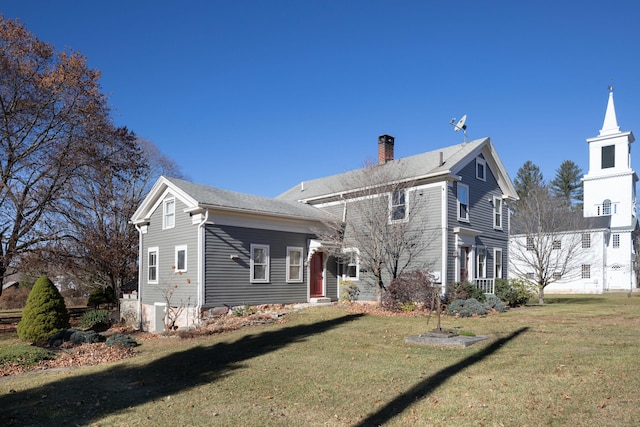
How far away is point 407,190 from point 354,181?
2.51 meters

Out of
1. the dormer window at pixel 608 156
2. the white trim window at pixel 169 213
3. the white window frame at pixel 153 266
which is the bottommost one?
the white window frame at pixel 153 266

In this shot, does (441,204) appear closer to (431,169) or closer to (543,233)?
(431,169)

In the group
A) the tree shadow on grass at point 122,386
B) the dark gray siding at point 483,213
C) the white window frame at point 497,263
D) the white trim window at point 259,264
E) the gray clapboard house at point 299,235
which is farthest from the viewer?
the white window frame at point 497,263

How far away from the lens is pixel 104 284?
26.8m

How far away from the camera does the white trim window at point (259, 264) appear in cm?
1870

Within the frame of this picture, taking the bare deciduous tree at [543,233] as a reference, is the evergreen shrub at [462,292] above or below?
below

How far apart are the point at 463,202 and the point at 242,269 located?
1012 centimetres

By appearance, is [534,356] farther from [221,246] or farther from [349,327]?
[221,246]

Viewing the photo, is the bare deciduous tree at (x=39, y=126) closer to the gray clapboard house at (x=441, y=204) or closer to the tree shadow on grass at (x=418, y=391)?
the gray clapboard house at (x=441, y=204)

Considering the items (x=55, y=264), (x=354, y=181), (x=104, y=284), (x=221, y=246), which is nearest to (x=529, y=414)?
(x=221, y=246)

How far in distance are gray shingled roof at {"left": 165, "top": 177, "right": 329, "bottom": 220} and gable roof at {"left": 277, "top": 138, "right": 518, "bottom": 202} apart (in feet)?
6.21

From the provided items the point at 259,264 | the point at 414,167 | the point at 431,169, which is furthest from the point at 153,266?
the point at 431,169

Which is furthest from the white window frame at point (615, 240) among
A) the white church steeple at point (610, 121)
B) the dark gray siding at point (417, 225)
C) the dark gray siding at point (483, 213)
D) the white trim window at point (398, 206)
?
the white trim window at point (398, 206)

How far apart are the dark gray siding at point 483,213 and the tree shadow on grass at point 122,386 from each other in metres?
10.3
